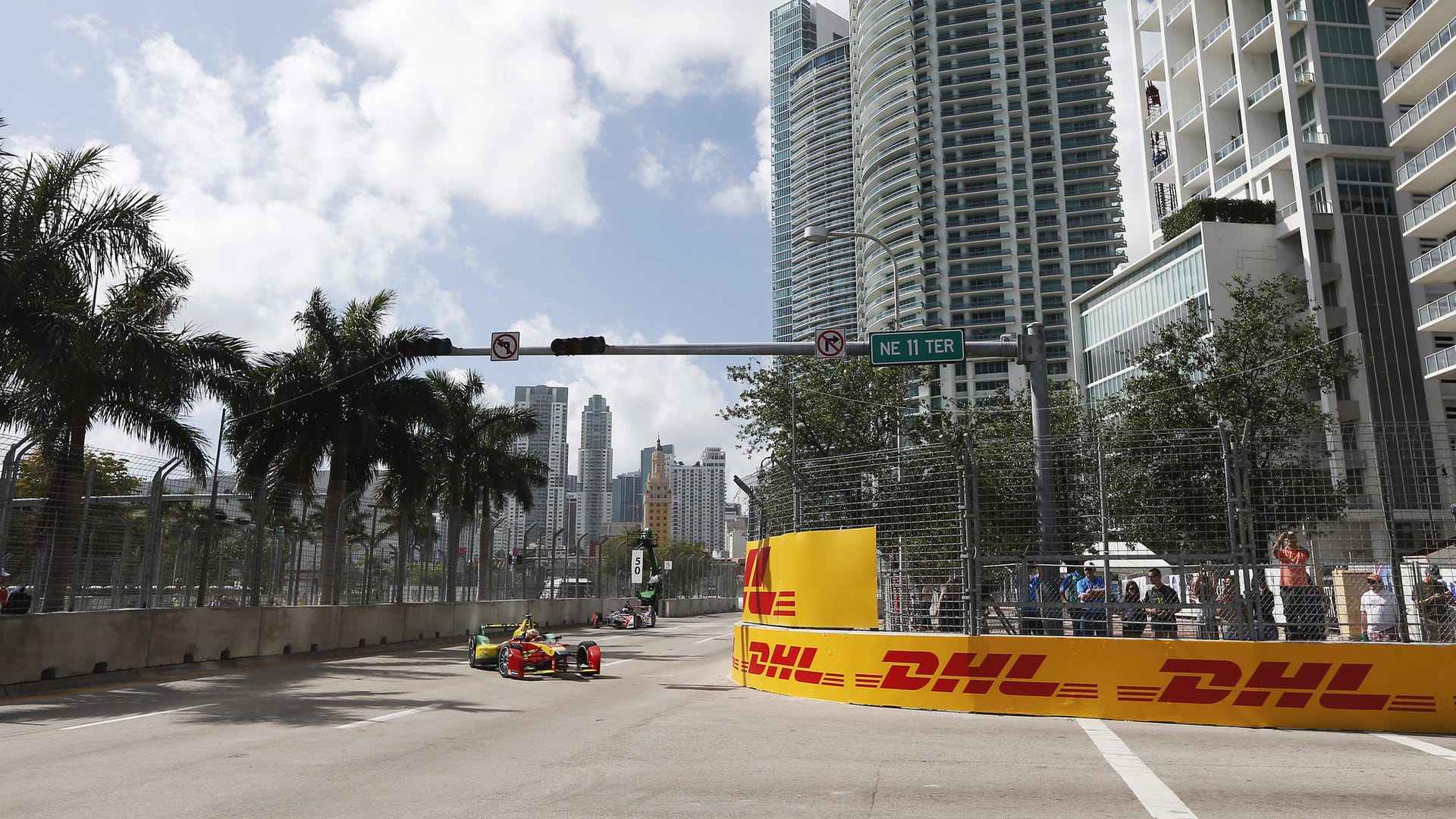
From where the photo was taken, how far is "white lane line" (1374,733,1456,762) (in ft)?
29.9

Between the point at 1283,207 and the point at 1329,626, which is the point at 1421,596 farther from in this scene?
the point at 1283,207

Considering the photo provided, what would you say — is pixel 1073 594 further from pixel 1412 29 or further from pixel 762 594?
pixel 1412 29

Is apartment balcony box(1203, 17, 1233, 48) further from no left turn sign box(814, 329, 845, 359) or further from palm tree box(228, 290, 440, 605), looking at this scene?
no left turn sign box(814, 329, 845, 359)

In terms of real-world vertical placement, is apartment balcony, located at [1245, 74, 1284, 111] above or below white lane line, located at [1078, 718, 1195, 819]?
above

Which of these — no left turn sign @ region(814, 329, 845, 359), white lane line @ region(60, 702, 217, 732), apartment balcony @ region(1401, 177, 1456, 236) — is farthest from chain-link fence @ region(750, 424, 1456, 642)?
apartment balcony @ region(1401, 177, 1456, 236)

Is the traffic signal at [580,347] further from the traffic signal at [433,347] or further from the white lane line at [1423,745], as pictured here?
the white lane line at [1423,745]

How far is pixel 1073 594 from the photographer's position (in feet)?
41.8

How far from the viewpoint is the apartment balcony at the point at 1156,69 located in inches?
2926

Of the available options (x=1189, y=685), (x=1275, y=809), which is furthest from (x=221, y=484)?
(x=1275, y=809)

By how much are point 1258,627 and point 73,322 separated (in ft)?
61.7

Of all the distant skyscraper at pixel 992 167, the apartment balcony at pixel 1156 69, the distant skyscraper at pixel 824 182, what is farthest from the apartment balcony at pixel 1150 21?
the distant skyscraper at pixel 824 182

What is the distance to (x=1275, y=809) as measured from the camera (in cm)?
670

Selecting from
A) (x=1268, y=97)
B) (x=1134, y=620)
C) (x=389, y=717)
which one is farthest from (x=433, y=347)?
(x=1268, y=97)

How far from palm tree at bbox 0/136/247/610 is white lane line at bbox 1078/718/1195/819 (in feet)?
47.3
